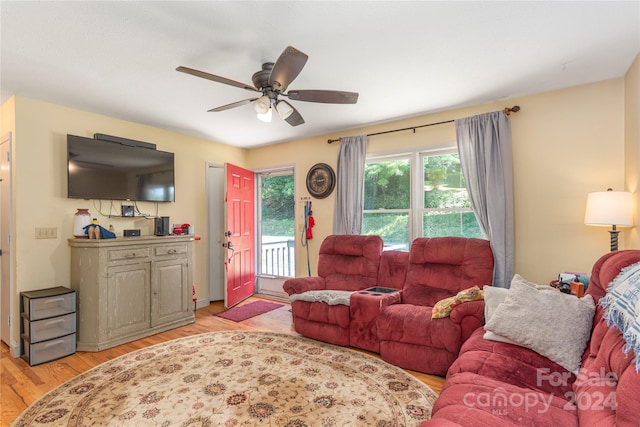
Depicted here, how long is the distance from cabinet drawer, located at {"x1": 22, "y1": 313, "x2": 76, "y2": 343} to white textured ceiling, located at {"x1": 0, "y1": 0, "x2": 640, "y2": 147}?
2147mm

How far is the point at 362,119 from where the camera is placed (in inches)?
152

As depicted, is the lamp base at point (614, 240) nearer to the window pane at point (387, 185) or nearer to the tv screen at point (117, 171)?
the window pane at point (387, 185)

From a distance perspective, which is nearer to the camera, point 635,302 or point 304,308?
point 635,302

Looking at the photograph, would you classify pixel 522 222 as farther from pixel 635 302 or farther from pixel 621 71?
pixel 635 302

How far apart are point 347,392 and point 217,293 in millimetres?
3221

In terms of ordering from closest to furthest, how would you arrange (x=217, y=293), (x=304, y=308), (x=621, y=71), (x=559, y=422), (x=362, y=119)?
(x=559, y=422) < (x=621, y=71) < (x=304, y=308) < (x=362, y=119) < (x=217, y=293)

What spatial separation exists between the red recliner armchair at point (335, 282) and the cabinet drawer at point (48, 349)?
2.12 m

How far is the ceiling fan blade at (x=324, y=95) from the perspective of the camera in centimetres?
229

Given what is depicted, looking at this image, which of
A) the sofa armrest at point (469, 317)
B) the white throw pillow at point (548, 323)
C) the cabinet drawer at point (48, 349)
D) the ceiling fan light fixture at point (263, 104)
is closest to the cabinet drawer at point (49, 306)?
the cabinet drawer at point (48, 349)

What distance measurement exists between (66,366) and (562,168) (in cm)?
492

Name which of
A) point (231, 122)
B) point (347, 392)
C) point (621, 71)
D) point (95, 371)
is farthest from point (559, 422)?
point (231, 122)

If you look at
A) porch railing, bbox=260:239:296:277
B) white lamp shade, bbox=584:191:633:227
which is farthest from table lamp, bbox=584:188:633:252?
porch railing, bbox=260:239:296:277

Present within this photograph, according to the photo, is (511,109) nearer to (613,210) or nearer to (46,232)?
(613,210)

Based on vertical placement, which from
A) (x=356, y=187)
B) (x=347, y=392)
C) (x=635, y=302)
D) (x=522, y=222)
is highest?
(x=356, y=187)
